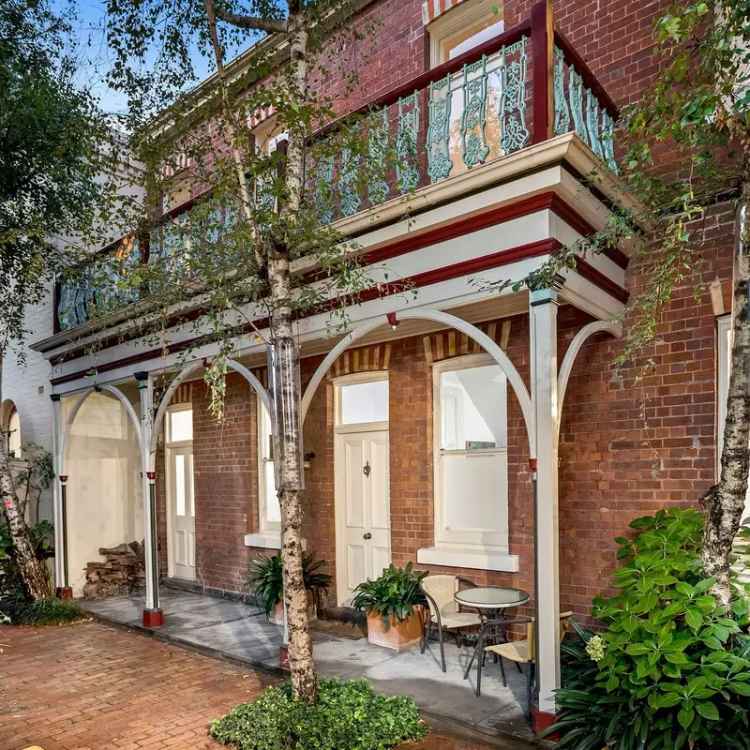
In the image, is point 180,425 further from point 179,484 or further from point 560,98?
point 560,98

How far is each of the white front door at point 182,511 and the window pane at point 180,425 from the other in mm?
176

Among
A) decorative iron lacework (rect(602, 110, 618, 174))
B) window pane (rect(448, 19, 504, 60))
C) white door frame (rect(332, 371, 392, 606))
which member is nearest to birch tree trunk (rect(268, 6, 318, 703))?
decorative iron lacework (rect(602, 110, 618, 174))

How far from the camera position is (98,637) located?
284 inches

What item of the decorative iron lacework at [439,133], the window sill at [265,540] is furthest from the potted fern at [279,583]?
the decorative iron lacework at [439,133]

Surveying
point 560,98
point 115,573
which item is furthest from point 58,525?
point 560,98

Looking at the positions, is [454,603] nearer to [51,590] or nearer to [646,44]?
[646,44]

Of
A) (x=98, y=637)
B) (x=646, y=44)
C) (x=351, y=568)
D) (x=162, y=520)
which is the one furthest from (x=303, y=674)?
(x=162, y=520)

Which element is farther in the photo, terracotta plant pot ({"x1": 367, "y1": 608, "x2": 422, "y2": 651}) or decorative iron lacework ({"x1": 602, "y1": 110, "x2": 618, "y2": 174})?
terracotta plant pot ({"x1": 367, "y1": 608, "x2": 422, "y2": 651})

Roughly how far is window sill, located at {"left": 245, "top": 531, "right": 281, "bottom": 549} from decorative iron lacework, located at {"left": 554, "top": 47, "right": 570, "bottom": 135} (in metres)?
5.86

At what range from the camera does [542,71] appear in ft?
13.4

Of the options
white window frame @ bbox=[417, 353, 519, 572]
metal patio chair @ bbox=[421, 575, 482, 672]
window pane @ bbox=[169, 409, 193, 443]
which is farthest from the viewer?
window pane @ bbox=[169, 409, 193, 443]

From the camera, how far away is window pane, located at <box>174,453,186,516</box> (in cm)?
1002

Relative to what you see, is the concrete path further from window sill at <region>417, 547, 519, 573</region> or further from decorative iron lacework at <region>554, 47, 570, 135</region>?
decorative iron lacework at <region>554, 47, 570, 135</region>

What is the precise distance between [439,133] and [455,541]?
3872mm
